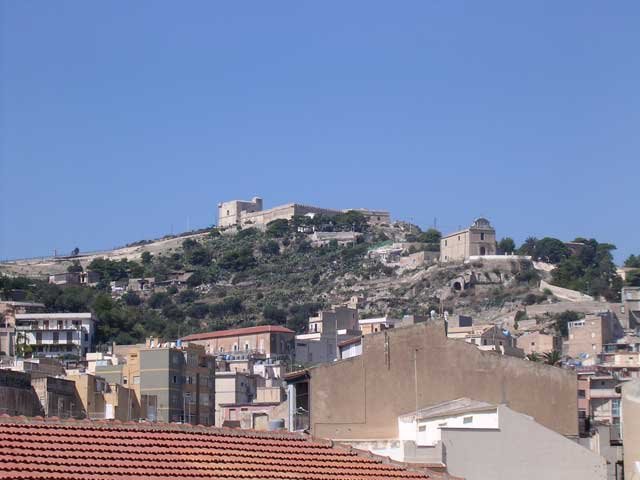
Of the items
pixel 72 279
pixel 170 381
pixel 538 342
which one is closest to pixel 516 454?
pixel 170 381

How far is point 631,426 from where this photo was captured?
24469 millimetres

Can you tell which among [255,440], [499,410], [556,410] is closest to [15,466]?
[255,440]

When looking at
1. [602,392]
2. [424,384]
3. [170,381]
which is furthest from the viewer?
[602,392]

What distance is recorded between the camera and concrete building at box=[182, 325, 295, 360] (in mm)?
133125

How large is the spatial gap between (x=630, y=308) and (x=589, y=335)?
2092 centimetres

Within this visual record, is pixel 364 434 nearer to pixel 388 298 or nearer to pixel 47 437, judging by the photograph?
pixel 47 437

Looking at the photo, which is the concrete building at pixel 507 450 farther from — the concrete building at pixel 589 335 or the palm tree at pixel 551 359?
the concrete building at pixel 589 335

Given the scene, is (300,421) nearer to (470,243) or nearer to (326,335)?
(326,335)

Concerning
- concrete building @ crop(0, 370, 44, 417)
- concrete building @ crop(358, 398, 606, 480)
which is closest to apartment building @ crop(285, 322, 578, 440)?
concrete building @ crop(358, 398, 606, 480)

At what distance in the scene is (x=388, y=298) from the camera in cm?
18025

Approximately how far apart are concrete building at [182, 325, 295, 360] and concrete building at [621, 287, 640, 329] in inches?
1196

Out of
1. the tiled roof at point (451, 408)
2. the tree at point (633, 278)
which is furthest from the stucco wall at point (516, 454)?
the tree at point (633, 278)

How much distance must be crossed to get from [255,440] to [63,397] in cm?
3712

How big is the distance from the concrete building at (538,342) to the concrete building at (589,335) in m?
1.07
